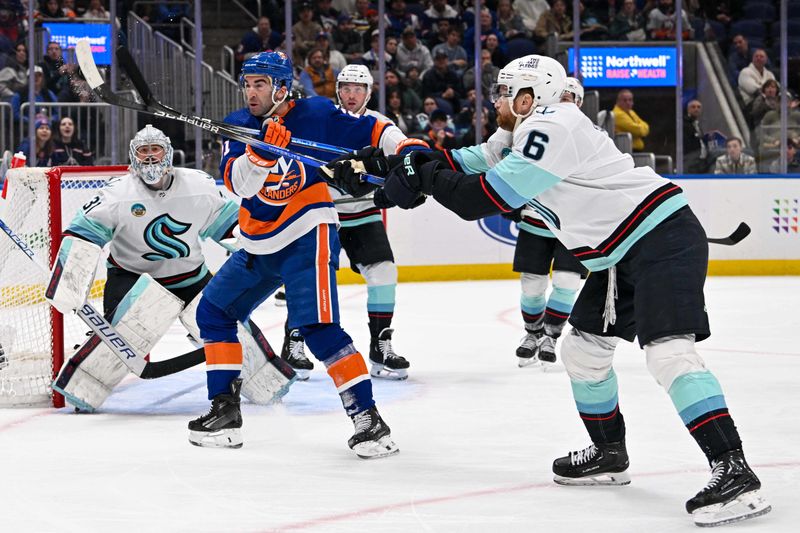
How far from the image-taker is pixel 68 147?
792cm

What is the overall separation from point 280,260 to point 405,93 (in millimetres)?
5765

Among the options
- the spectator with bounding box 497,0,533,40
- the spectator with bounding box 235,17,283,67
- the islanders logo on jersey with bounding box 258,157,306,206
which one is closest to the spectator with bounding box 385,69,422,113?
the spectator with bounding box 235,17,283,67

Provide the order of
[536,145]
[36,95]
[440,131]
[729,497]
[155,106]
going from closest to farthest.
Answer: [729,497] < [536,145] < [155,106] < [36,95] < [440,131]

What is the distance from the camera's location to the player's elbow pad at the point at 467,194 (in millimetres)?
2816

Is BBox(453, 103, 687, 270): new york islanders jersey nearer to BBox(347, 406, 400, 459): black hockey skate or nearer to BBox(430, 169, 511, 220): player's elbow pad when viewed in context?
BBox(430, 169, 511, 220): player's elbow pad

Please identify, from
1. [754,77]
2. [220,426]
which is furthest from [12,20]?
[220,426]

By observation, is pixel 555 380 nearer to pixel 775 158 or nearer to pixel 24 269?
pixel 24 269

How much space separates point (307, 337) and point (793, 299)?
479cm

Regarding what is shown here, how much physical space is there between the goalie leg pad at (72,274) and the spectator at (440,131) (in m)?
5.16

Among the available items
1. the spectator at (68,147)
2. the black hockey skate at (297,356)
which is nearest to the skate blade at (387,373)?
the black hockey skate at (297,356)

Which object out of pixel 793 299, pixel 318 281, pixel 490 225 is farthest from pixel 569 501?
pixel 490 225

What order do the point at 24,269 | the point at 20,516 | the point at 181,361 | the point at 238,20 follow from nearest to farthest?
1. the point at 20,516
2. the point at 181,361
3. the point at 24,269
4. the point at 238,20

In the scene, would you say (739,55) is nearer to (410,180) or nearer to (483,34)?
(483,34)

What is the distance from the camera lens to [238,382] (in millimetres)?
3639
